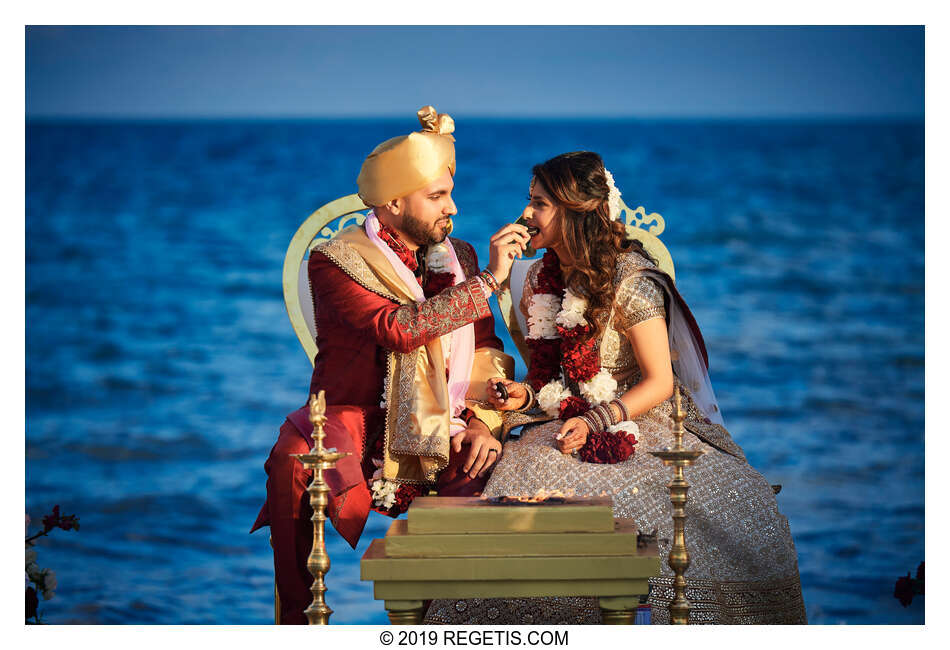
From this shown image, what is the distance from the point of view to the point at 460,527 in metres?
3.54

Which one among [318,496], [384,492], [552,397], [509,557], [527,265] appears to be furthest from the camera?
[527,265]

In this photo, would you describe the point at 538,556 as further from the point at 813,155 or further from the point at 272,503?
the point at 813,155

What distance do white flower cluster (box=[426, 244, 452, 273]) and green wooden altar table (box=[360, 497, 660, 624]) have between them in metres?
1.39

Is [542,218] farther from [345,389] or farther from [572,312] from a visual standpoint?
[345,389]

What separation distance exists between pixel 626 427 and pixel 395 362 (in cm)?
83

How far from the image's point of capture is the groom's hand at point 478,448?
4.49 meters

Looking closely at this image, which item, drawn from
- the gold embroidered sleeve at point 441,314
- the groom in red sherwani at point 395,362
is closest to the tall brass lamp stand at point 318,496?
the groom in red sherwani at point 395,362

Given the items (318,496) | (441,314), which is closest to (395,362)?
(441,314)

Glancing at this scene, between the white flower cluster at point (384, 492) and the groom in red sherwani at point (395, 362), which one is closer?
the groom in red sherwani at point (395, 362)

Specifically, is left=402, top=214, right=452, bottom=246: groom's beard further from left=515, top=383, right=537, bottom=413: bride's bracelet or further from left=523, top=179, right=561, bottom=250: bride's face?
left=515, top=383, right=537, bottom=413: bride's bracelet

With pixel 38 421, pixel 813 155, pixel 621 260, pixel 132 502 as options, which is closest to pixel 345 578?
pixel 132 502

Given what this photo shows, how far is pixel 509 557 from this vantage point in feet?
11.5

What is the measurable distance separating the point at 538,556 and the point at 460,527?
22 centimetres

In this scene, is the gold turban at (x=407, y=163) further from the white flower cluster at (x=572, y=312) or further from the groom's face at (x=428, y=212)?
the white flower cluster at (x=572, y=312)
